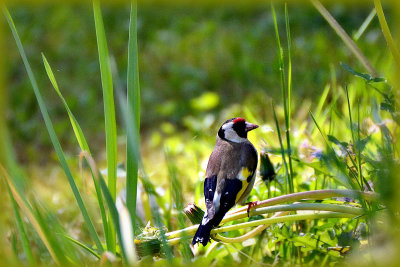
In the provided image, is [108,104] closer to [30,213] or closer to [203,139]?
[30,213]

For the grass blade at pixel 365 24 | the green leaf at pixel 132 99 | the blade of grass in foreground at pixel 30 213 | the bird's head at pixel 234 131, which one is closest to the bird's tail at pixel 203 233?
the green leaf at pixel 132 99

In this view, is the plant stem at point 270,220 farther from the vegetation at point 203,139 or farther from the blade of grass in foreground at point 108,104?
the blade of grass in foreground at point 108,104

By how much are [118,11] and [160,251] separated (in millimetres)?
3373

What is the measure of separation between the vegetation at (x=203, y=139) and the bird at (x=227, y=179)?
40 mm

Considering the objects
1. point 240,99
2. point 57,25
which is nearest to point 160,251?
point 240,99

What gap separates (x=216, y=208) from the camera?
1.27m

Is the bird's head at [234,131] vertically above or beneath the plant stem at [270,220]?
above

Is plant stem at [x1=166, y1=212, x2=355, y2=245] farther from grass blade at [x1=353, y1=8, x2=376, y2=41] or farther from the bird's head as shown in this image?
grass blade at [x1=353, y1=8, x2=376, y2=41]

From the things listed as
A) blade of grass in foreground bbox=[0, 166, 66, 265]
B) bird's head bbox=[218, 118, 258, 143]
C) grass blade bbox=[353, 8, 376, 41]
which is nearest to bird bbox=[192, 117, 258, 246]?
bird's head bbox=[218, 118, 258, 143]

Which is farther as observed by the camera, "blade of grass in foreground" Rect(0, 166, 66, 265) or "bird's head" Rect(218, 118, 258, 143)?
"bird's head" Rect(218, 118, 258, 143)

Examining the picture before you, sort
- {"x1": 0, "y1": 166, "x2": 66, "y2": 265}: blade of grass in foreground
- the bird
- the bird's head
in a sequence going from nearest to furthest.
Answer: {"x1": 0, "y1": 166, "x2": 66, "y2": 265}: blade of grass in foreground
the bird
the bird's head

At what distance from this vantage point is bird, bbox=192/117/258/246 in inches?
48.6

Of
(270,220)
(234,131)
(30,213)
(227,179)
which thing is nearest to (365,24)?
(234,131)

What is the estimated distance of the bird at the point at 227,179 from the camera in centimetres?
123
